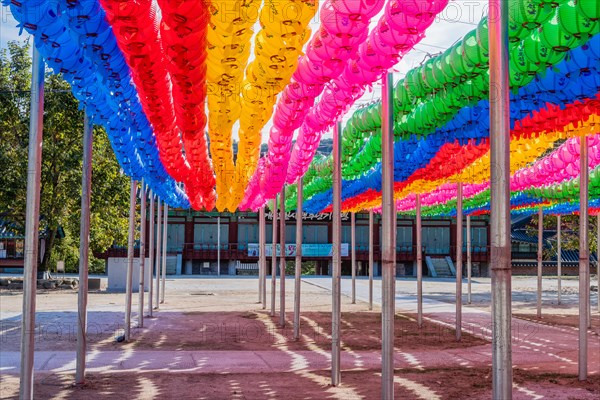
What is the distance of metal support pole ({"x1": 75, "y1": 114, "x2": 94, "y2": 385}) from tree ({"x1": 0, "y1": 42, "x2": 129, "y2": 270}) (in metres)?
17.9

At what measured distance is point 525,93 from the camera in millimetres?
6258

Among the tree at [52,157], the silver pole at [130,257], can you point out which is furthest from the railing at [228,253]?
the silver pole at [130,257]

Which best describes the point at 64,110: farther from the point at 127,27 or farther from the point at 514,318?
the point at 127,27

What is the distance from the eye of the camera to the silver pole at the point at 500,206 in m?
3.82

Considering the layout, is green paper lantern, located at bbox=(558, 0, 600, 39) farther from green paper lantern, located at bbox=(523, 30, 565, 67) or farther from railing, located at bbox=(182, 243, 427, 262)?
railing, located at bbox=(182, 243, 427, 262)

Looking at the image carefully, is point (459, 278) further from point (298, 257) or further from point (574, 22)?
point (574, 22)

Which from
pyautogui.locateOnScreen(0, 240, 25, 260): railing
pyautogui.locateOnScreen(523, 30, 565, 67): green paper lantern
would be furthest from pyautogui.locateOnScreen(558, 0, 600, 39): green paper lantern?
pyautogui.locateOnScreen(0, 240, 25, 260): railing

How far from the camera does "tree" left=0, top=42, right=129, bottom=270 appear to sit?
81.3 ft

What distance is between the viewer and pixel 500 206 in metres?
3.84

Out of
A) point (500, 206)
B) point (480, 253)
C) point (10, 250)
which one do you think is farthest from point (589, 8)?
point (10, 250)

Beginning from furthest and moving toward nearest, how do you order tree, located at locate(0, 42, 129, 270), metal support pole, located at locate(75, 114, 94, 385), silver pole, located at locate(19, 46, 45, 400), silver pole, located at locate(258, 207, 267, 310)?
tree, located at locate(0, 42, 129, 270) < silver pole, located at locate(258, 207, 267, 310) < metal support pole, located at locate(75, 114, 94, 385) < silver pole, located at locate(19, 46, 45, 400)

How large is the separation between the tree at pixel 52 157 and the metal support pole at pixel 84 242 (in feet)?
58.8

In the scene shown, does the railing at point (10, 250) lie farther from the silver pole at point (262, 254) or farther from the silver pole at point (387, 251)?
the silver pole at point (387, 251)

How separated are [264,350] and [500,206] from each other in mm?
8025
